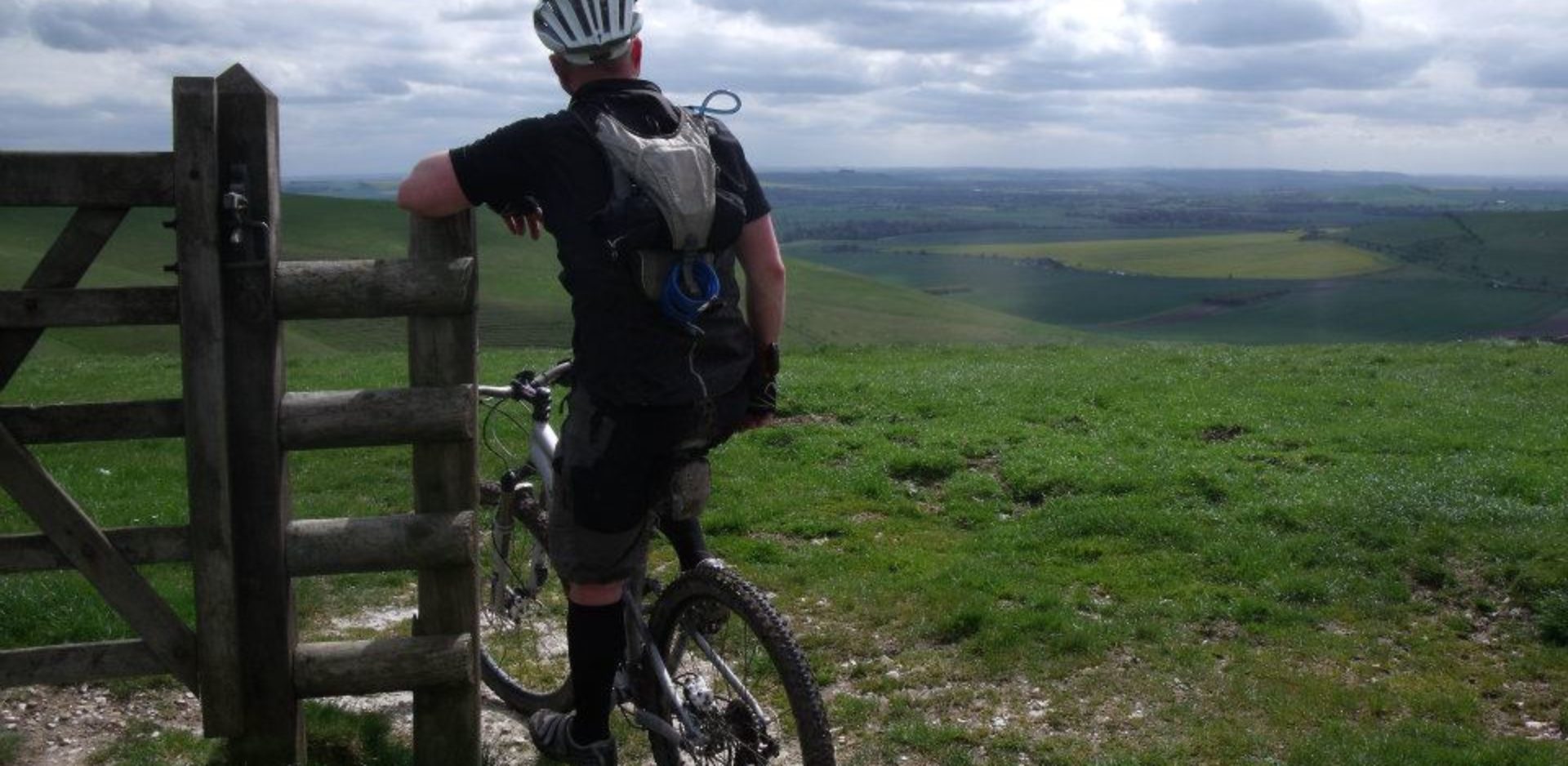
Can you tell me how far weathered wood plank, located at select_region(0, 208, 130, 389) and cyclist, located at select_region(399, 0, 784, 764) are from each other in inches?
40.0

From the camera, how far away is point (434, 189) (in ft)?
15.1

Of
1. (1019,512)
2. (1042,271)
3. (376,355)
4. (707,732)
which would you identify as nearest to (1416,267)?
(1042,271)

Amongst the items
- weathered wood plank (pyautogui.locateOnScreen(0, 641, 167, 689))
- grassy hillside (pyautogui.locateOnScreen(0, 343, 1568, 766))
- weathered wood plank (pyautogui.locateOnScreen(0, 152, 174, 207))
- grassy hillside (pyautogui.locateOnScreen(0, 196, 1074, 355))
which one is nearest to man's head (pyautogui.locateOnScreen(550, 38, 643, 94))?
weathered wood plank (pyautogui.locateOnScreen(0, 152, 174, 207))

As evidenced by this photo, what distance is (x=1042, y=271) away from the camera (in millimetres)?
98812

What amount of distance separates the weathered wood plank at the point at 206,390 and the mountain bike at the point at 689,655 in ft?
3.59

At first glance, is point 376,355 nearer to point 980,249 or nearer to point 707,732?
point 707,732

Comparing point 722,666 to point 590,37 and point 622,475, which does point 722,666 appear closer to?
point 622,475

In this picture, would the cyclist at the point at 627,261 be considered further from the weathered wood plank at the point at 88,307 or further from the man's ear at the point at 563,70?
the weathered wood plank at the point at 88,307

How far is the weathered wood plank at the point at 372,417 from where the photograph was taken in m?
5.01

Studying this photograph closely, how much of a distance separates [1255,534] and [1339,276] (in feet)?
254

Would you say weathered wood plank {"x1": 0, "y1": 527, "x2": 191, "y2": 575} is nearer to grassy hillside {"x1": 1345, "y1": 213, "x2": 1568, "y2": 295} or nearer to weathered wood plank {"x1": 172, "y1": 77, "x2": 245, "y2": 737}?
weathered wood plank {"x1": 172, "y1": 77, "x2": 245, "y2": 737}

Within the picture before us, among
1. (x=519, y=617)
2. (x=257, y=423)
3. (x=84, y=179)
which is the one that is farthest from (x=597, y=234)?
(x=519, y=617)

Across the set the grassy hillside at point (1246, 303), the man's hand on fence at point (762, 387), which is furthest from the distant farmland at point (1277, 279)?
the man's hand on fence at point (762, 387)

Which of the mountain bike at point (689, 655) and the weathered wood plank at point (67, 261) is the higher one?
the weathered wood plank at point (67, 261)
